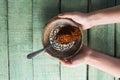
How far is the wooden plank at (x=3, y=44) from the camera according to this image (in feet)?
3.61

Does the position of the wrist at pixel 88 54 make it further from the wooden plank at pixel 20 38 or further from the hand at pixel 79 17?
the wooden plank at pixel 20 38

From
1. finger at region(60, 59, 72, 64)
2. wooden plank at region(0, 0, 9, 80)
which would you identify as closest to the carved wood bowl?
finger at region(60, 59, 72, 64)

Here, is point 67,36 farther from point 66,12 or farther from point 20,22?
point 20,22

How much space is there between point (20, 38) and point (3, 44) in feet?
0.22

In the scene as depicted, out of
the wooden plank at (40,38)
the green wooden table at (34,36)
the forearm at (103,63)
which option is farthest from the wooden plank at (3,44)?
the forearm at (103,63)

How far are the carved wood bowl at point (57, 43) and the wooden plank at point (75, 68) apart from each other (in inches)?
3.1

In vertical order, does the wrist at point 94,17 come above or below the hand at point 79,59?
above

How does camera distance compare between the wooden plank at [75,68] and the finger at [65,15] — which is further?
the wooden plank at [75,68]

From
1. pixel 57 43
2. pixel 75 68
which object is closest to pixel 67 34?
pixel 57 43

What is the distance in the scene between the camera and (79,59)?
43.1 inches

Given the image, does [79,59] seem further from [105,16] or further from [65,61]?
[105,16]

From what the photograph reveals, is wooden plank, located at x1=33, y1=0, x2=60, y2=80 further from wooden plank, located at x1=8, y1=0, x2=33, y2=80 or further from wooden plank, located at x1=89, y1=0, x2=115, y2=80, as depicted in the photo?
wooden plank, located at x1=89, y1=0, x2=115, y2=80

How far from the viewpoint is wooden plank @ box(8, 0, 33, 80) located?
43.6 inches

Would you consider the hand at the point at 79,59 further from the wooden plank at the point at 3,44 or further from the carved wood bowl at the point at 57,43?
the wooden plank at the point at 3,44
